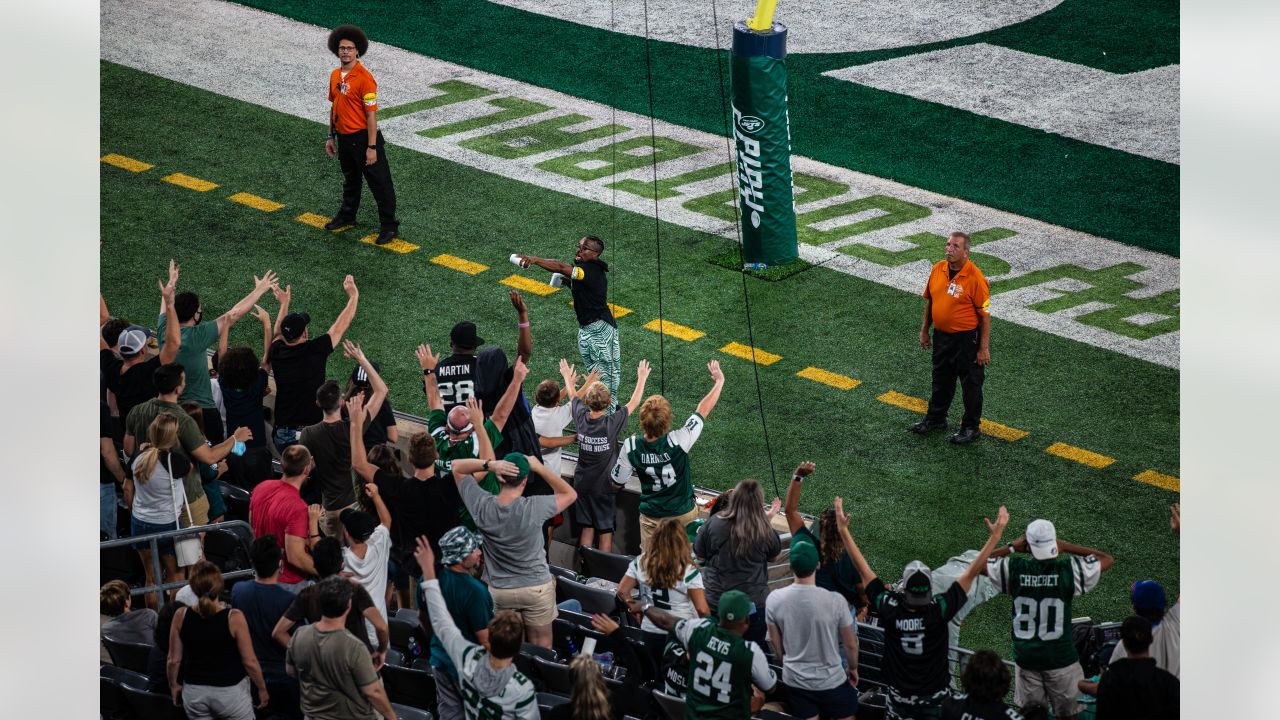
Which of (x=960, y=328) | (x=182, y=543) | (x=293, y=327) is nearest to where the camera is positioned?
(x=182, y=543)

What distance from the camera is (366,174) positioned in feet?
40.2

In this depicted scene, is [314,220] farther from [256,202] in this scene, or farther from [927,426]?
[927,426]

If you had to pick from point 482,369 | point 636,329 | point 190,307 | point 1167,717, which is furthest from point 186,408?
point 1167,717

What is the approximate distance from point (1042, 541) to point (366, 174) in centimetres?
755

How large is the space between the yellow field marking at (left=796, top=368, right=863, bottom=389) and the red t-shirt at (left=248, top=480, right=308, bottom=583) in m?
4.69

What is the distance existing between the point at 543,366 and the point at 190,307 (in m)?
2.90

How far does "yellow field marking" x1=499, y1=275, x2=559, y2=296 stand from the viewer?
38.5 feet

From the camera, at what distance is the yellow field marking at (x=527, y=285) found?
1173cm

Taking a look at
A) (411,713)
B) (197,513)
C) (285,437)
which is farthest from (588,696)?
(285,437)

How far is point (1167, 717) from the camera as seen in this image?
5.43m

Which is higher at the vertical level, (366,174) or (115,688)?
(366,174)

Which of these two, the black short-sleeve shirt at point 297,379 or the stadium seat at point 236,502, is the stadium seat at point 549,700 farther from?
the black short-sleeve shirt at point 297,379
